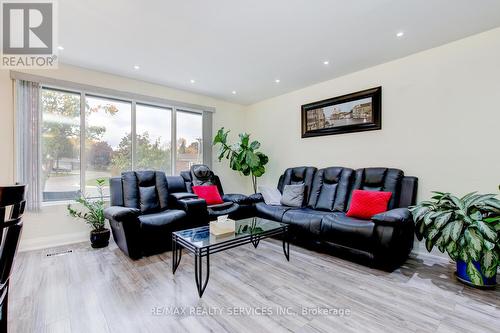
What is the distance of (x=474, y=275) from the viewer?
82.0 inches

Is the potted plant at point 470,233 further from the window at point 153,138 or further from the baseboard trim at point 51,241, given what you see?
the baseboard trim at point 51,241

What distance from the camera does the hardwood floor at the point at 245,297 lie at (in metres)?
1.63

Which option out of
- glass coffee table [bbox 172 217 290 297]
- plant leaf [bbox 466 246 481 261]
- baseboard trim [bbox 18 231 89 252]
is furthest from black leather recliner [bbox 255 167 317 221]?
baseboard trim [bbox 18 231 89 252]

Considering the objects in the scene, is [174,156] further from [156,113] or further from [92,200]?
[92,200]

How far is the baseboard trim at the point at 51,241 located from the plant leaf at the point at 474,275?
15.4 ft

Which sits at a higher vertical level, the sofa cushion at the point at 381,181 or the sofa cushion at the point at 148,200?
the sofa cushion at the point at 381,181

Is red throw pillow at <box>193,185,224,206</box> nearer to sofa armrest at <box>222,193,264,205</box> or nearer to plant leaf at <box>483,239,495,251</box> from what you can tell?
sofa armrest at <box>222,193,264,205</box>

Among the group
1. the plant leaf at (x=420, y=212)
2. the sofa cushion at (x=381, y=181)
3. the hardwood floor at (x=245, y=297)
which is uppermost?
the sofa cushion at (x=381, y=181)

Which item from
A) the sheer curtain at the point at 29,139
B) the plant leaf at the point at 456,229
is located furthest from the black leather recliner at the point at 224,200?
the plant leaf at the point at 456,229

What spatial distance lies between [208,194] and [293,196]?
1.44m

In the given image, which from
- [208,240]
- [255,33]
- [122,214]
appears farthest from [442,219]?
[122,214]

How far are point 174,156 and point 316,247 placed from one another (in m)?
3.06

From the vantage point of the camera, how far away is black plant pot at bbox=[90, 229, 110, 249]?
3.14m

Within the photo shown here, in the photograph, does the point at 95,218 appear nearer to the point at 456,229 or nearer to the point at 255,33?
the point at 255,33
